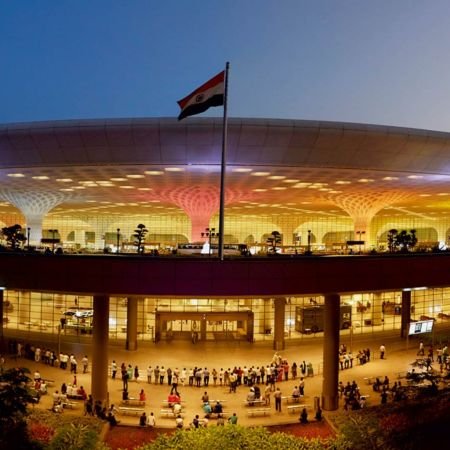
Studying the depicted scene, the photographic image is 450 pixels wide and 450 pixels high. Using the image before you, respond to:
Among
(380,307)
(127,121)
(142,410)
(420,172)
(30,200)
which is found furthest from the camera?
(30,200)

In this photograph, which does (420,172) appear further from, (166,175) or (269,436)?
(269,436)

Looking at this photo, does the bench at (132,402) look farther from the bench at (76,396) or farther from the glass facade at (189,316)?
the glass facade at (189,316)

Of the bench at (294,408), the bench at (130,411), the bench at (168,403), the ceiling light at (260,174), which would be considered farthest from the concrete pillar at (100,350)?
the ceiling light at (260,174)

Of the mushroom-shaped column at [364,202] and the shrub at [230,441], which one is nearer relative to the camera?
the shrub at [230,441]

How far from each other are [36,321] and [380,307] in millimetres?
30306

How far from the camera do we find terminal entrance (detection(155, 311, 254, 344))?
36.5 m

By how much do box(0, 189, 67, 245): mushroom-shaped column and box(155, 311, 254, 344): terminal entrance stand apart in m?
22.7

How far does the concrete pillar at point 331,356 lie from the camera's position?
75.4 ft

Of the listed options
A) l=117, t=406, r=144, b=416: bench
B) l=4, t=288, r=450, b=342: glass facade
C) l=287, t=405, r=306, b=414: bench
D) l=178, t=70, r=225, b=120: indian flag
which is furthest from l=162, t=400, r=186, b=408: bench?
l=178, t=70, r=225, b=120: indian flag

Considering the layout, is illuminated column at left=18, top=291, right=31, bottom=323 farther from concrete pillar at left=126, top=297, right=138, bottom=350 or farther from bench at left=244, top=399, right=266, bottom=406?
bench at left=244, top=399, right=266, bottom=406

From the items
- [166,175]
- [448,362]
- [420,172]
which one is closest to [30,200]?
[166,175]

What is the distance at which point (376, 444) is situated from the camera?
47.2 feet

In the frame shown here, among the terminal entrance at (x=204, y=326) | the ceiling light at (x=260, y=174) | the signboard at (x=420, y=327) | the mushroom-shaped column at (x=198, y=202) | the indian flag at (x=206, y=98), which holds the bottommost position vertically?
the terminal entrance at (x=204, y=326)

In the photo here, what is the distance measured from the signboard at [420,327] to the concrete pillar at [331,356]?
10.2 m
